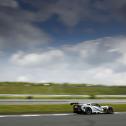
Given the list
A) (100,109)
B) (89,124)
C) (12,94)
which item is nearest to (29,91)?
(12,94)

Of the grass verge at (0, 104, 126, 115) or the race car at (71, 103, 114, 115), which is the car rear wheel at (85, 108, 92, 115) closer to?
the race car at (71, 103, 114, 115)

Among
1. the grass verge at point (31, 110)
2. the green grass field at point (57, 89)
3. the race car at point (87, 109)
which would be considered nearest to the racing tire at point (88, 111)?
the race car at point (87, 109)

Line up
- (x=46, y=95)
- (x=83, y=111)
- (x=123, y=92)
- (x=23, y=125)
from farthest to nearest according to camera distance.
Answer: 1. (x=123, y=92)
2. (x=46, y=95)
3. (x=83, y=111)
4. (x=23, y=125)

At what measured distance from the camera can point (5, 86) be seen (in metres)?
55.5

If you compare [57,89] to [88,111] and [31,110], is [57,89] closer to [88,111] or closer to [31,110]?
[31,110]

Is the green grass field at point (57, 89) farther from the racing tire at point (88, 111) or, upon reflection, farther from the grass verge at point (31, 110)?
the racing tire at point (88, 111)

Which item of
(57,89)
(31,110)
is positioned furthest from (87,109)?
(57,89)

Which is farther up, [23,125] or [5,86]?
[5,86]

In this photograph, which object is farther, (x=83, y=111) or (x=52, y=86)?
(x=52, y=86)

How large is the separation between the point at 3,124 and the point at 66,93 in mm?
35295

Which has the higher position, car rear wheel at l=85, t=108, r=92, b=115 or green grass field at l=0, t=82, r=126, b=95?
green grass field at l=0, t=82, r=126, b=95

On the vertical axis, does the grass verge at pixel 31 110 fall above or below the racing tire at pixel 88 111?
above

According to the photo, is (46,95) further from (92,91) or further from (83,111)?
(83,111)

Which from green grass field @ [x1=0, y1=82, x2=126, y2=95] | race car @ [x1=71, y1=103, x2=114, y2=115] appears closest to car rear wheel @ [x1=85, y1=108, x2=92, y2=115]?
race car @ [x1=71, y1=103, x2=114, y2=115]
